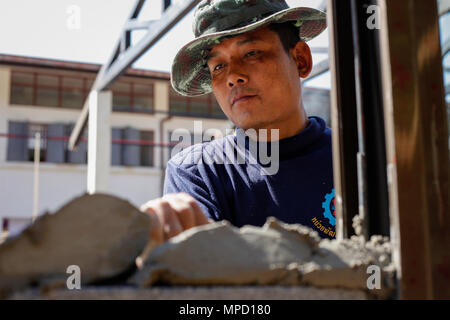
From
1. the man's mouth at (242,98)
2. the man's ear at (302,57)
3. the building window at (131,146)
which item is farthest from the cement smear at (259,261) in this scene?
the building window at (131,146)

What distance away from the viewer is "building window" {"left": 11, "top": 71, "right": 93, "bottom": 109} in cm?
1459

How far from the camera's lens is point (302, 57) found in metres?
1.93

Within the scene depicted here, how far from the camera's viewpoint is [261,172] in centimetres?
174

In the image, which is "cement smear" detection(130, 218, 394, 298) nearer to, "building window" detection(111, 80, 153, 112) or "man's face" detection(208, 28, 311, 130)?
"man's face" detection(208, 28, 311, 130)

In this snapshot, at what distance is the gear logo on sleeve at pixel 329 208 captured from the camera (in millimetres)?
1642

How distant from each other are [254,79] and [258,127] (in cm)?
17

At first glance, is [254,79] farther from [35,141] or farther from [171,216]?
[35,141]

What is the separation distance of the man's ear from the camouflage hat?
0.07m

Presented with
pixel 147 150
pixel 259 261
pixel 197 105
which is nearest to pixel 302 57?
pixel 259 261

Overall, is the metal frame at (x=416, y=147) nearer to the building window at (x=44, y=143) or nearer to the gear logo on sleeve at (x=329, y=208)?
the gear logo on sleeve at (x=329, y=208)

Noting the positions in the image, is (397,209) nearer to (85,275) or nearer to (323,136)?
(85,275)

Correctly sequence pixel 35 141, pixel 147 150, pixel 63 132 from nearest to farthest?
pixel 35 141
pixel 63 132
pixel 147 150

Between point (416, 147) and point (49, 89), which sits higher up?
point (49, 89)
